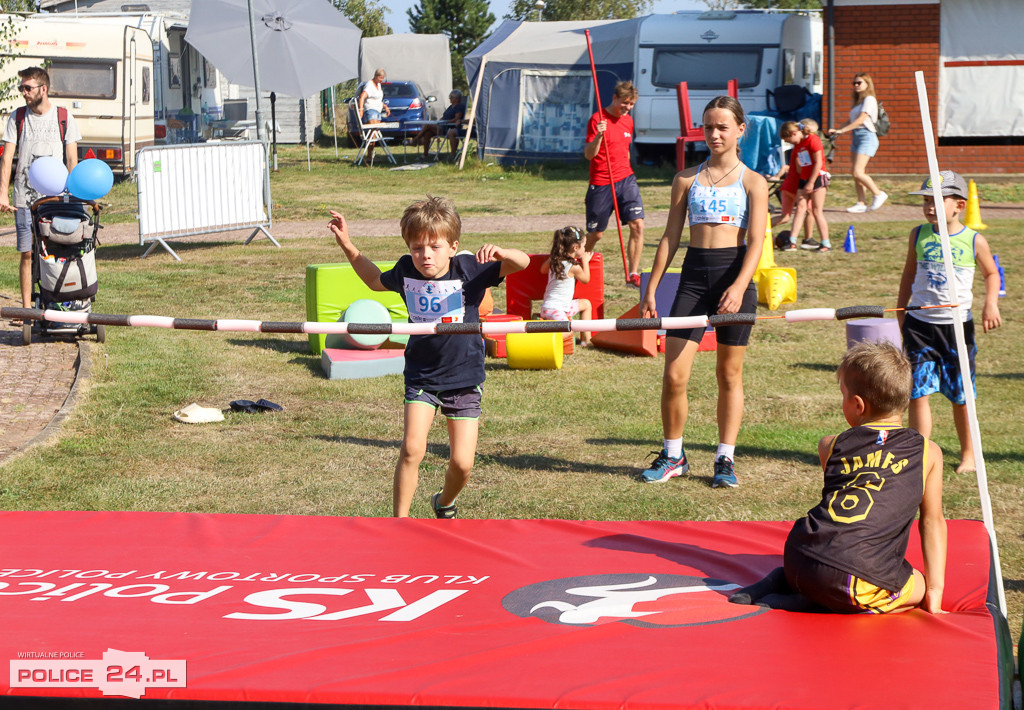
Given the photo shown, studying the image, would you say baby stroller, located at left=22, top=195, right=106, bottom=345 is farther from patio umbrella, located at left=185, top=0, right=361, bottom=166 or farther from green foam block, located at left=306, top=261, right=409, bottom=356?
patio umbrella, located at left=185, top=0, right=361, bottom=166

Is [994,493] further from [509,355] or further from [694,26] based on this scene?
[694,26]

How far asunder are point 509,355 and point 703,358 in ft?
5.76

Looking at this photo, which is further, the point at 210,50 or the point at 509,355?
the point at 210,50

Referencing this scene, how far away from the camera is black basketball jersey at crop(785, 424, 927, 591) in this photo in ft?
12.0

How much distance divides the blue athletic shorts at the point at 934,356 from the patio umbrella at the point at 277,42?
19075 mm

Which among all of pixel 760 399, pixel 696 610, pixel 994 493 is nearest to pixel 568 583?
pixel 696 610

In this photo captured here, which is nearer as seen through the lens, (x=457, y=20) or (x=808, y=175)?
(x=808, y=175)

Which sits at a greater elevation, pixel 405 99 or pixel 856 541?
pixel 405 99

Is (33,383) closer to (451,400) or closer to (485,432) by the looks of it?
(485,432)

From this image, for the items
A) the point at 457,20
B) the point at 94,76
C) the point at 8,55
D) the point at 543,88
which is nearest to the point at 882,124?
the point at 543,88

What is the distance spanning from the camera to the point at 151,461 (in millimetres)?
6895

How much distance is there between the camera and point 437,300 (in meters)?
5.30

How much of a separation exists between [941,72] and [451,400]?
62.8 ft

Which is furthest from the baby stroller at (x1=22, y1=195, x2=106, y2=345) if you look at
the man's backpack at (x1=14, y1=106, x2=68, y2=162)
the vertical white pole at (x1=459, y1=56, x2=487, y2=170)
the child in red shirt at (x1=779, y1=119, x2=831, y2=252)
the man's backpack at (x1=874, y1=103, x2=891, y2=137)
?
the vertical white pole at (x1=459, y1=56, x2=487, y2=170)
